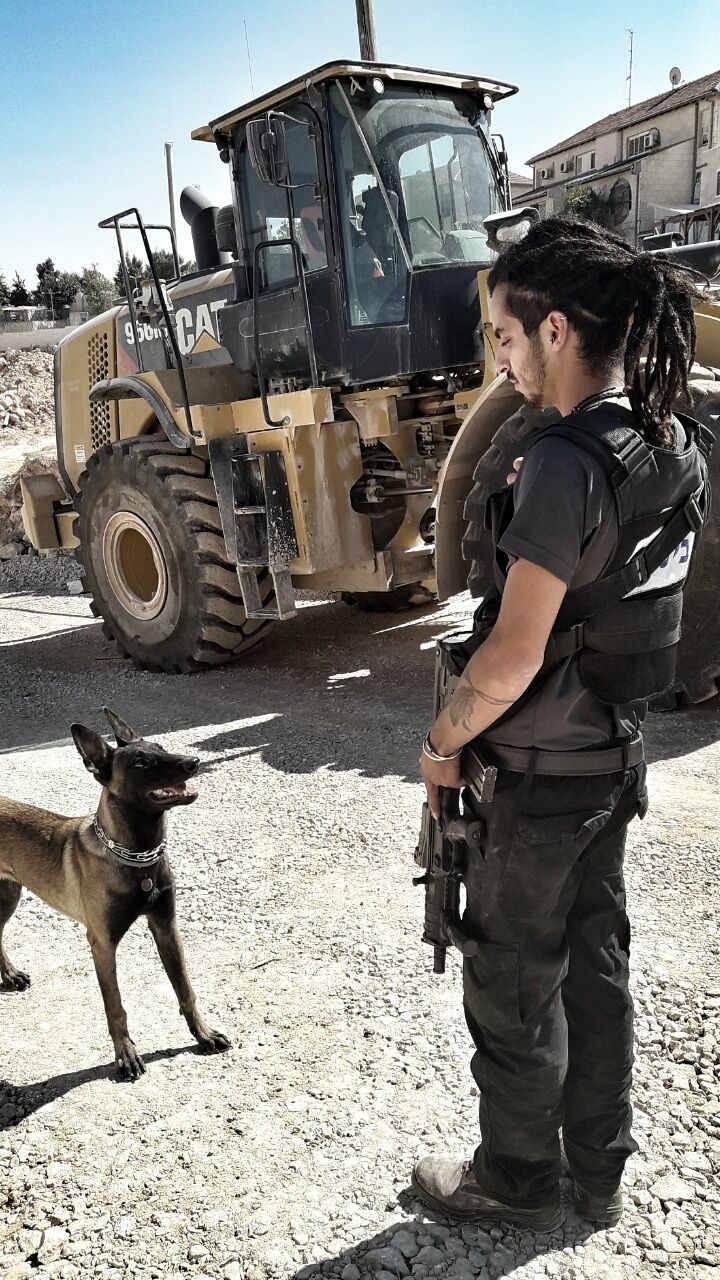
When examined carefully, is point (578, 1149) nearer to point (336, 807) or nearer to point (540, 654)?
point (540, 654)

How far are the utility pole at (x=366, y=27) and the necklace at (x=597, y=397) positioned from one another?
39.1 feet

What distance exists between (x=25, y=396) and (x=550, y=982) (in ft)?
73.8

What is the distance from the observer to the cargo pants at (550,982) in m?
1.83

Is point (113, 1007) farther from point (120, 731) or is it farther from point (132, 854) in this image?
point (120, 731)

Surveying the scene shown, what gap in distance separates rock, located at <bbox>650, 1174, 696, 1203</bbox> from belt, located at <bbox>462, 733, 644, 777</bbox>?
1008mm

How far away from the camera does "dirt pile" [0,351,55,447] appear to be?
65.9 feet

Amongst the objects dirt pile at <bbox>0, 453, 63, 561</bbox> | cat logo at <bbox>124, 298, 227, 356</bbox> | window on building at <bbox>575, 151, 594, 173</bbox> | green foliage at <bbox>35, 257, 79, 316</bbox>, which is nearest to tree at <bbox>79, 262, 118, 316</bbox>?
green foliage at <bbox>35, 257, 79, 316</bbox>

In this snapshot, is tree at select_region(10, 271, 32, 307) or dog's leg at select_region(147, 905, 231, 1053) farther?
tree at select_region(10, 271, 32, 307)

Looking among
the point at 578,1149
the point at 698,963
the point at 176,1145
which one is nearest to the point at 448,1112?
the point at 578,1149

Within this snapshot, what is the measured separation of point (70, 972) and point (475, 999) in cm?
181

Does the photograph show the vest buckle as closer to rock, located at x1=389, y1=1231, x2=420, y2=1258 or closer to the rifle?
the rifle

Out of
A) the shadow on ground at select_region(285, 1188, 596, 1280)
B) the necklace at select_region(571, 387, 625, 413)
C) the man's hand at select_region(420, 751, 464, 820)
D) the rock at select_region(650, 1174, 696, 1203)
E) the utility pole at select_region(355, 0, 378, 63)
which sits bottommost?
the rock at select_region(650, 1174, 696, 1203)

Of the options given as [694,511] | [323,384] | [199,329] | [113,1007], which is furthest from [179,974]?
[199,329]

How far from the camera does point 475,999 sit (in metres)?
1.92
